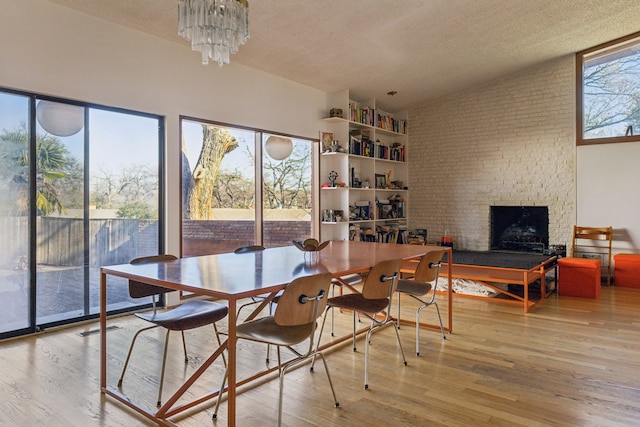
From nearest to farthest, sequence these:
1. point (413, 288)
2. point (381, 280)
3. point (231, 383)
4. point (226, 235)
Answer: point (231, 383) < point (381, 280) < point (413, 288) < point (226, 235)

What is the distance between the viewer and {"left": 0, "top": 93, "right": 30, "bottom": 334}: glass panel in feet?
11.4

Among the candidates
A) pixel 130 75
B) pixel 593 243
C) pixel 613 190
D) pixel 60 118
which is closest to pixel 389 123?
pixel 613 190

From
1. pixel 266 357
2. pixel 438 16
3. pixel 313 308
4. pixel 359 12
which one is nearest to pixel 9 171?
pixel 266 357

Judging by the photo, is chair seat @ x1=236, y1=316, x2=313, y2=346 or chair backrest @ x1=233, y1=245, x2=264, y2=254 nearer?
chair seat @ x1=236, y1=316, x2=313, y2=346

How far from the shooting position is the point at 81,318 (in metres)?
3.94

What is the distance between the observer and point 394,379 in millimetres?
2715

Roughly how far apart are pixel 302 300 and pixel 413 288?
1625 millimetres

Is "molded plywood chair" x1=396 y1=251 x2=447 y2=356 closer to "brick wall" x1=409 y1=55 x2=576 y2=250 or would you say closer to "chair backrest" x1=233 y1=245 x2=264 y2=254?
"chair backrest" x1=233 y1=245 x2=264 y2=254

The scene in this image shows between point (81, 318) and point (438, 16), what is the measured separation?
15.3ft

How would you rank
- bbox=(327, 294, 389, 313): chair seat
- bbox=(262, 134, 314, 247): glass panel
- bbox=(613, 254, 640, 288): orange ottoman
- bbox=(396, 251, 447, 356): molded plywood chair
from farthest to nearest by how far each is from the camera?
1. bbox=(262, 134, 314, 247): glass panel
2. bbox=(613, 254, 640, 288): orange ottoman
3. bbox=(396, 251, 447, 356): molded plywood chair
4. bbox=(327, 294, 389, 313): chair seat

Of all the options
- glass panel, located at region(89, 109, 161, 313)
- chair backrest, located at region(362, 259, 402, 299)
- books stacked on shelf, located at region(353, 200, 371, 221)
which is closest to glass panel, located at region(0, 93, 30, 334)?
glass panel, located at region(89, 109, 161, 313)

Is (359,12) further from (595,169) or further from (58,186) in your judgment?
(595,169)

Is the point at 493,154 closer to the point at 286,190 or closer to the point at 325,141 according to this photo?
the point at 325,141

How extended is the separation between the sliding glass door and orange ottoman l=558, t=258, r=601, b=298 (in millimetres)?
4771
